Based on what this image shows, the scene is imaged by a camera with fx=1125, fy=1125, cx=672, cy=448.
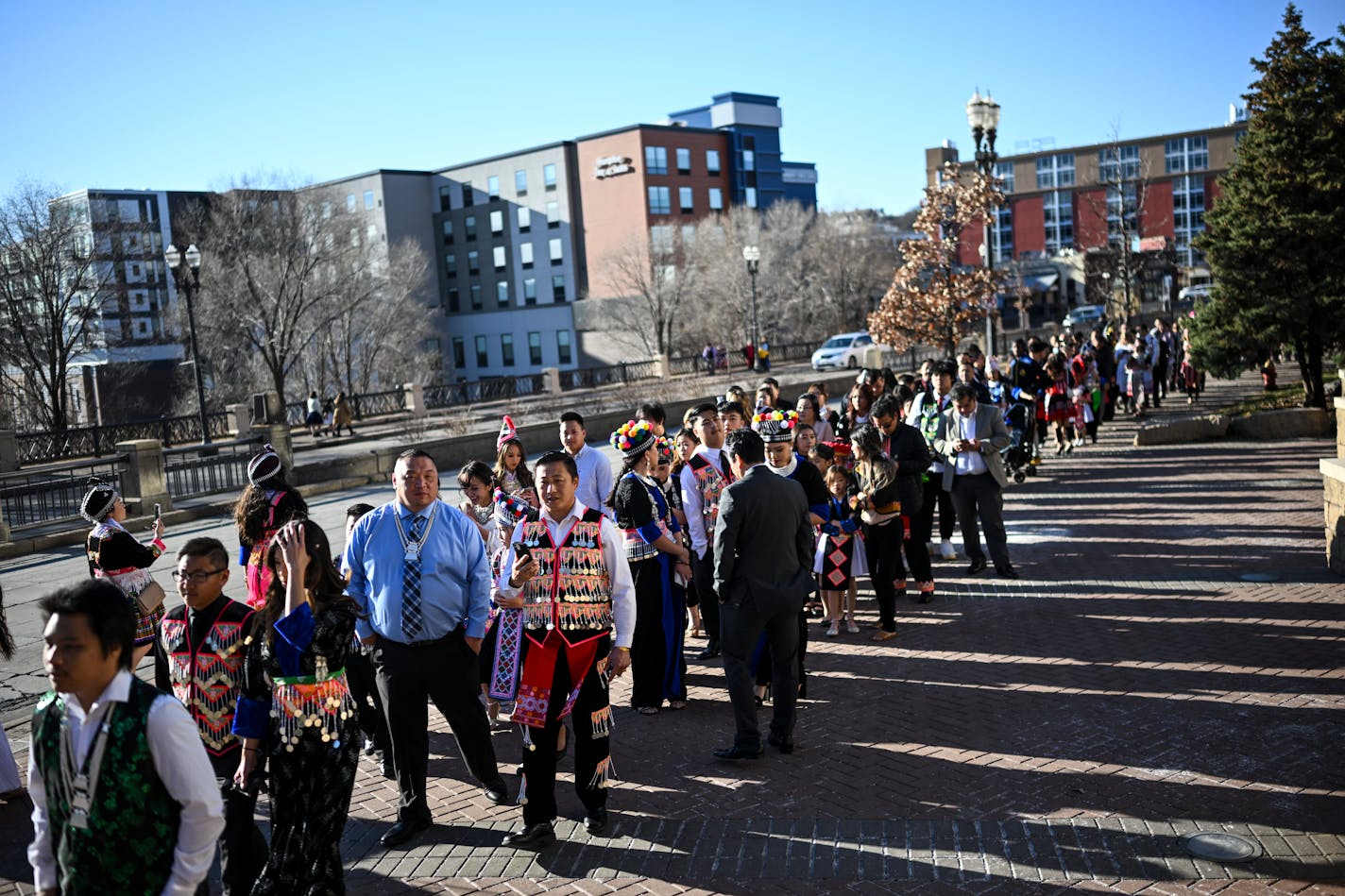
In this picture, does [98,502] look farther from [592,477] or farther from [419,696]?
[592,477]

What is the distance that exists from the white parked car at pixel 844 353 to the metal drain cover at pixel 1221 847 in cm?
4184

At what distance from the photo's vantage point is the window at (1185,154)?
9212 cm

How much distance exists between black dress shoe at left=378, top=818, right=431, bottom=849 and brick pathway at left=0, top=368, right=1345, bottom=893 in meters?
0.07

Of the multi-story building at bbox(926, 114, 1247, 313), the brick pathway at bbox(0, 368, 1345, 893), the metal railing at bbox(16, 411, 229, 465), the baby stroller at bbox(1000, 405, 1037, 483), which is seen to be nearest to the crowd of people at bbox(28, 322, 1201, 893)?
the brick pathway at bbox(0, 368, 1345, 893)

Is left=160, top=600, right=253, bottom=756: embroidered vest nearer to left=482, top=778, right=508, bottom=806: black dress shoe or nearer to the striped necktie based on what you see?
the striped necktie

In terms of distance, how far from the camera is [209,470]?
2252 centimetres

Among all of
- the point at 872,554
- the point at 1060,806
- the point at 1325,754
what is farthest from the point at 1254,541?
the point at 1060,806

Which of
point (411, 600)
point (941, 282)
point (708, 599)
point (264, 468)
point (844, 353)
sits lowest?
point (708, 599)

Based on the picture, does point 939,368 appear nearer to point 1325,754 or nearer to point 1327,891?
point 1325,754

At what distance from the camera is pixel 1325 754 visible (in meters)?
6.43

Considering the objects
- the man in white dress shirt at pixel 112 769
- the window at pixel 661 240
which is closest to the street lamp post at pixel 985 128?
the man in white dress shirt at pixel 112 769

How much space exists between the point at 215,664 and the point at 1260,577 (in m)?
9.44

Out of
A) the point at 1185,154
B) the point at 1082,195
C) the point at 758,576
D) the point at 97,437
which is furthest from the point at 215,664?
the point at 1185,154

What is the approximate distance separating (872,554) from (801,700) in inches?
78.6
